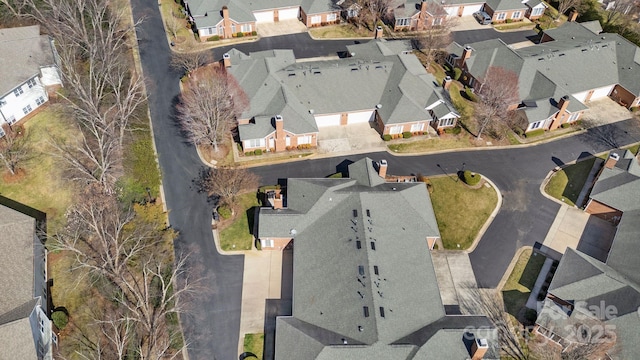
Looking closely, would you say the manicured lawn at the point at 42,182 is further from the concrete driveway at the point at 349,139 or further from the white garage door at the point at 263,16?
the white garage door at the point at 263,16

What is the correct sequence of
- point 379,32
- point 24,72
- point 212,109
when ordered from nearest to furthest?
1. point 212,109
2. point 24,72
3. point 379,32

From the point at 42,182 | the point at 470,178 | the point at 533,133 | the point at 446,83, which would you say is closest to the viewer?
the point at 42,182

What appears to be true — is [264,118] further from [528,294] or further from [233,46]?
[528,294]

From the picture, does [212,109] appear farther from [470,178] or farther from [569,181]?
[569,181]

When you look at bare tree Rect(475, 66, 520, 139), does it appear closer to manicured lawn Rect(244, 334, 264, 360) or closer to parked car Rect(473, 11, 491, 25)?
parked car Rect(473, 11, 491, 25)

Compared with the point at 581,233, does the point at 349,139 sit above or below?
above

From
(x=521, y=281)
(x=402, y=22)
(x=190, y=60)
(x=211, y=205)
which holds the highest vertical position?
(x=402, y=22)

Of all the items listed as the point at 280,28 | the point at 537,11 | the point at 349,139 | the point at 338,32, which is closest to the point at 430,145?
the point at 349,139

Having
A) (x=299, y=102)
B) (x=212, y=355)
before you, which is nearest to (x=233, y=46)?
(x=299, y=102)
